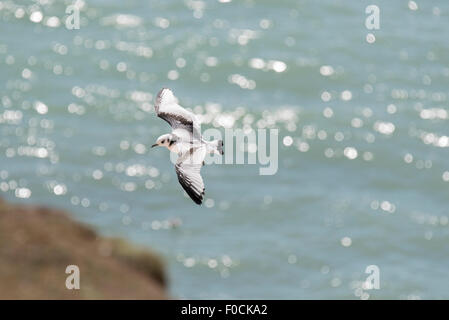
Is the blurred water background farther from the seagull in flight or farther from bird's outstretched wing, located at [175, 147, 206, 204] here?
bird's outstretched wing, located at [175, 147, 206, 204]

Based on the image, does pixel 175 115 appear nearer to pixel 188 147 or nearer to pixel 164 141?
pixel 188 147

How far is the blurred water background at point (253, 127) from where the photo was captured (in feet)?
189

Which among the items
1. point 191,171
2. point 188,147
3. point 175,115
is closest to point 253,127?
point 175,115

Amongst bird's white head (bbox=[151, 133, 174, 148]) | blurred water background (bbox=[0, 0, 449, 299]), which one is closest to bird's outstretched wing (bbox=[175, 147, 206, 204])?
bird's white head (bbox=[151, 133, 174, 148])

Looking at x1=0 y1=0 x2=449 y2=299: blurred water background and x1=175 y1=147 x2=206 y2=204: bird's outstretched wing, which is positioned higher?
x1=0 y1=0 x2=449 y2=299: blurred water background

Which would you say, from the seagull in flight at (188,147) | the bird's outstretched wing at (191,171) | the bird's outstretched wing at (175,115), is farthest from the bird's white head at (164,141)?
the bird's outstretched wing at (175,115)

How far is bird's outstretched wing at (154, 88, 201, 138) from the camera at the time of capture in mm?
23047

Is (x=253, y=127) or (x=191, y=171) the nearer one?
(x=191, y=171)

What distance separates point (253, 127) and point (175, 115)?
41625 millimetres

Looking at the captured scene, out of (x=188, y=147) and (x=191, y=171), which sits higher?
(x=188, y=147)

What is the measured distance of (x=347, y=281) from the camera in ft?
184

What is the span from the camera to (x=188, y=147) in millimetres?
21344

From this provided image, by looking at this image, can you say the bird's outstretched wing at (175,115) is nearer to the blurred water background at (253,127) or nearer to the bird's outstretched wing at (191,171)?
the bird's outstretched wing at (191,171)

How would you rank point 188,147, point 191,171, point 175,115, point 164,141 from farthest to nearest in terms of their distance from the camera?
point 175,115 → point 188,147 → point 164,141 → point 191,171
